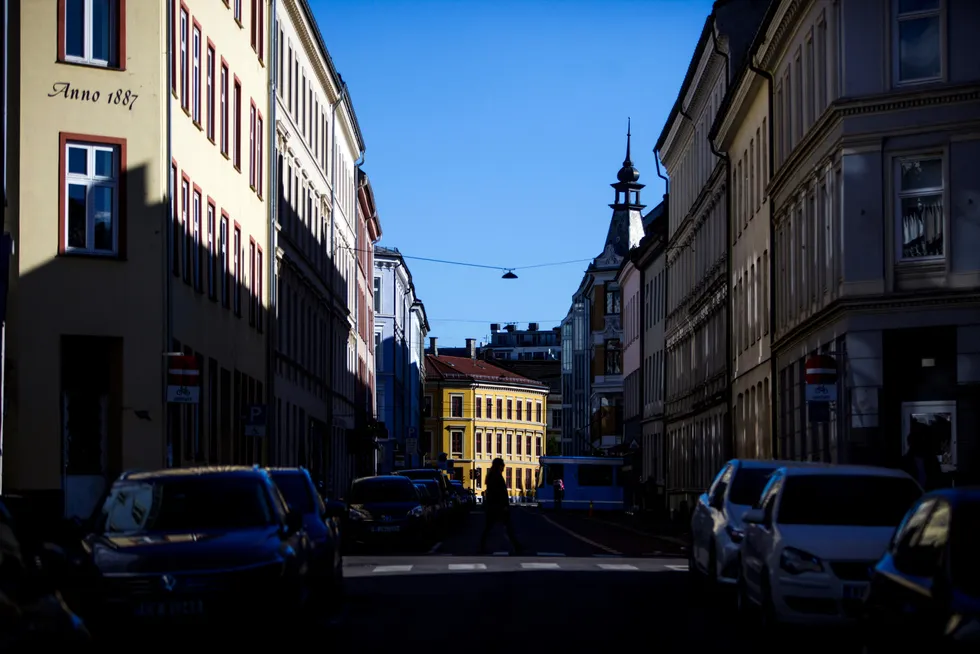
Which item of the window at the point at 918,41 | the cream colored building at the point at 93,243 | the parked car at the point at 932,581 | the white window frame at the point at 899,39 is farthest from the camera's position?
the window at the point at 918,41

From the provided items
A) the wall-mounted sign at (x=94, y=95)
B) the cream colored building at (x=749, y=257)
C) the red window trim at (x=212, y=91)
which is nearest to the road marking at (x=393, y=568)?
the wall-mounted sign at (x=94, y=95)

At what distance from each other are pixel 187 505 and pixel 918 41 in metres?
21.9

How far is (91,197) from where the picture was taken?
31906mm

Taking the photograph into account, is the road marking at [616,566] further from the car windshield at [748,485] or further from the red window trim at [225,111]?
the red window trim at [225,111]

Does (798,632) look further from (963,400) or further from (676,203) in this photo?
(676,203)

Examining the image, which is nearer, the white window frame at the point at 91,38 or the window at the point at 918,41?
the white window frame at the point at 91,38

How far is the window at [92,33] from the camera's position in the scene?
31.9m

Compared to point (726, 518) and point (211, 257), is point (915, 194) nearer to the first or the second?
point (726, 518)

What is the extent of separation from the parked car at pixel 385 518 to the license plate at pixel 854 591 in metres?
21.3

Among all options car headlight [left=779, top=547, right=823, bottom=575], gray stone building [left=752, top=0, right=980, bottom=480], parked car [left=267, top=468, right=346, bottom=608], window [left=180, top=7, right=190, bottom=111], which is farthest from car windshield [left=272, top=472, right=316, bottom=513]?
window [left=180, top=7, right=190, bottom=111]

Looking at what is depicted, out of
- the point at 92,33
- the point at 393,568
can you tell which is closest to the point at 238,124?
the point at 92,33

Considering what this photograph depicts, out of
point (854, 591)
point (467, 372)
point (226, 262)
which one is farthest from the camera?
point (467, 372)

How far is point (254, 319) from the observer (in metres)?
46.8

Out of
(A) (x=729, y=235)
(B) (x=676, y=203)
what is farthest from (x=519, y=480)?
(A) (x=729, y=235)
